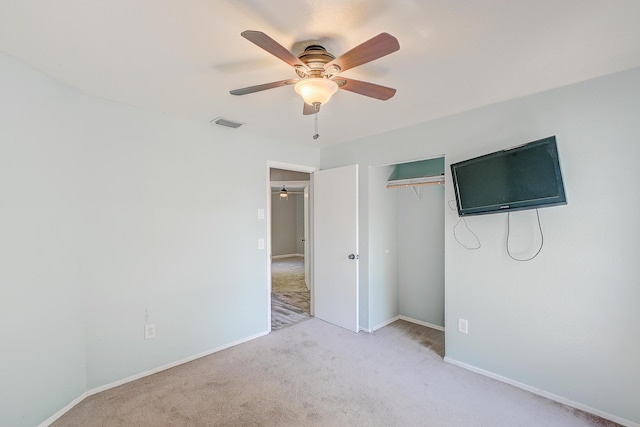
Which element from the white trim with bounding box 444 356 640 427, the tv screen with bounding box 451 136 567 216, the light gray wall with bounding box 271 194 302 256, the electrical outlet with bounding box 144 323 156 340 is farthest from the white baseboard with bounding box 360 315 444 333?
the light gray wall with bounding box 271 194 302 256

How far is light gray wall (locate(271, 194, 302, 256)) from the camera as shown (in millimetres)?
9664

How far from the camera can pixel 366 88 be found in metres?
1.73

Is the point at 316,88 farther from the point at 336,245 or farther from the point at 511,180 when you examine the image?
the point at 336,245

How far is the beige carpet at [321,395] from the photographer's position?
2041mm

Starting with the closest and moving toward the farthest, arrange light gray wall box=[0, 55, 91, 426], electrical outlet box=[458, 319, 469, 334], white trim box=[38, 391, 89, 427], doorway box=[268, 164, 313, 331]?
light gray wall box=[0, 55, 91, 426] < white trim box=[38, 391, 89, 427] < electrical outlet box=[458, 319, 469, 334] < doorway box=[268, 164, 313, 331]

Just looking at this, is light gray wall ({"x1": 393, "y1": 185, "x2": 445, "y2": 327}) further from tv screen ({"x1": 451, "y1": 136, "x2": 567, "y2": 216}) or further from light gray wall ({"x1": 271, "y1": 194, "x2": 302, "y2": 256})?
light gray wall ({"x1": 271, "y1": 194, "x2": 302, "y2": 256})

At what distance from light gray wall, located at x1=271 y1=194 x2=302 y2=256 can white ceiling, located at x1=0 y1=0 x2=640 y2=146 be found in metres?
7.32

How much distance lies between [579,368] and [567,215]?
1148 millimetres

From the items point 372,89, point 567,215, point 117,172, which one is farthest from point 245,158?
point 567,215

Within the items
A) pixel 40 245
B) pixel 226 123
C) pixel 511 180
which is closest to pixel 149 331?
pixel 40 245

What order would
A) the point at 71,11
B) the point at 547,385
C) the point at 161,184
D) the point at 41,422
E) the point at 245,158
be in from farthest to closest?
the point at 245,158
the point at 161,184
the point at 547,385
the point at 41,422
the point at 71,11

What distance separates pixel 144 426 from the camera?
1981 mm

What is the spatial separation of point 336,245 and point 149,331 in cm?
219

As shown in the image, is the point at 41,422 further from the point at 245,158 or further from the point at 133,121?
the point at 245,158
